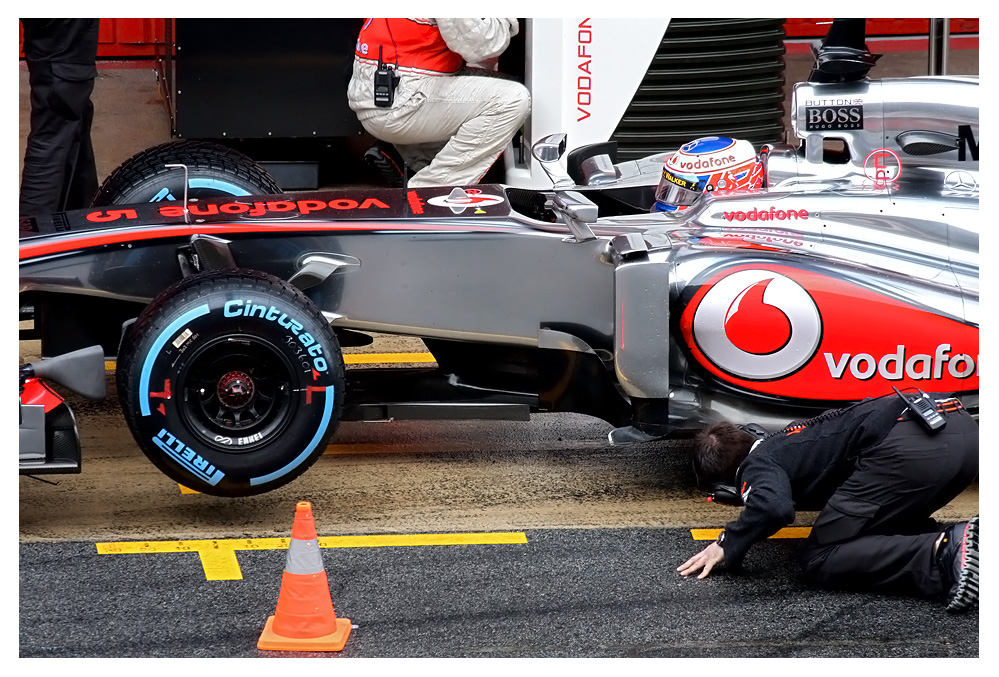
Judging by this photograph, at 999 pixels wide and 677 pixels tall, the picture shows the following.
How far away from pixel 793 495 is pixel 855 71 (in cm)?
193

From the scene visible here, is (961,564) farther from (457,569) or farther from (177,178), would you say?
(177,178)

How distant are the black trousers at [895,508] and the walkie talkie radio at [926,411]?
0.11 feet

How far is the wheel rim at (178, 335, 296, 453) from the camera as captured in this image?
14.6ft

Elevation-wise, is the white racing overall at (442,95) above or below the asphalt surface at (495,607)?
above

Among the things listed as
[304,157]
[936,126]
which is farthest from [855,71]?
[304,157]

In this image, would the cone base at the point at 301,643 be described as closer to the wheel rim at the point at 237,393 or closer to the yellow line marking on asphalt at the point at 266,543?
the yellow line marking on asphalt at the point at 266,543

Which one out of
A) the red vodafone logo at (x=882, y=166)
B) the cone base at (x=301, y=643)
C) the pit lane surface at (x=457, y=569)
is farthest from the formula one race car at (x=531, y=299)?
the cone base at (x=301, y=643)

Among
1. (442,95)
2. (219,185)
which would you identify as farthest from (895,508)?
(442,95)

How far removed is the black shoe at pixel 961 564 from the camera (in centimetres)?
387

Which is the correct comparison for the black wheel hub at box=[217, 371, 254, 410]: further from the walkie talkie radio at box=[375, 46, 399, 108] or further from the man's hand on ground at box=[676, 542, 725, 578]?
the walkie talkie radio at box=[375, 46, 399, 108]

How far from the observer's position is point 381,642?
374 cm

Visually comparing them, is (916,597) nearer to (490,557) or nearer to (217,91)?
(490,557)

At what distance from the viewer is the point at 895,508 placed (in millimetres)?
4020

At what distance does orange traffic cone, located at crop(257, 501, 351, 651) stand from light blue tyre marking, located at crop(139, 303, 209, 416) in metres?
0.96
